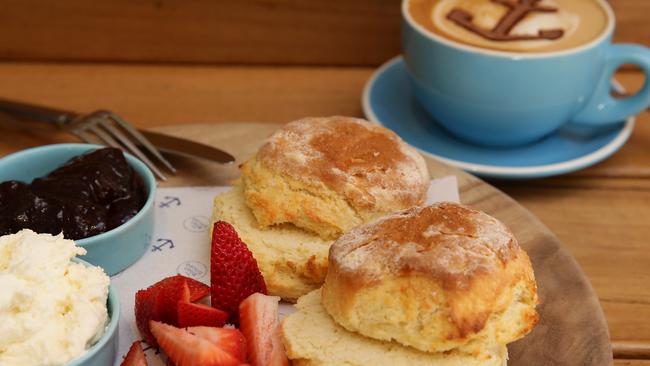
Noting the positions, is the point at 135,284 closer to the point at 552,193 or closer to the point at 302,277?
the point at 302,277

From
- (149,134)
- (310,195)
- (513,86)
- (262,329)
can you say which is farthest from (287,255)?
(513,86)

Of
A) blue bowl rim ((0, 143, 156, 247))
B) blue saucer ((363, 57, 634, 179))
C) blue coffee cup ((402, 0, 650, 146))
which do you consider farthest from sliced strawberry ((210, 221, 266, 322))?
blue coffee cup ((402, 0, 650, 146))

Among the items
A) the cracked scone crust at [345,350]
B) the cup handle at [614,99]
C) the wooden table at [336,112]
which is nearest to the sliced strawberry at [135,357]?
the cracked scone crust at [345,350]

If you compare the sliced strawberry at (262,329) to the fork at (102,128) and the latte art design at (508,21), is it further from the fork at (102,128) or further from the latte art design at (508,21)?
the latte art design at (508,21)

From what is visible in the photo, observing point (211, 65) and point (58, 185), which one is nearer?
point (58, 185)

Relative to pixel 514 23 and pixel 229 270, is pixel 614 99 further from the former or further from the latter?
pixel 229 270

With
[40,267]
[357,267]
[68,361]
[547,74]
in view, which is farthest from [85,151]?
[547,74]
